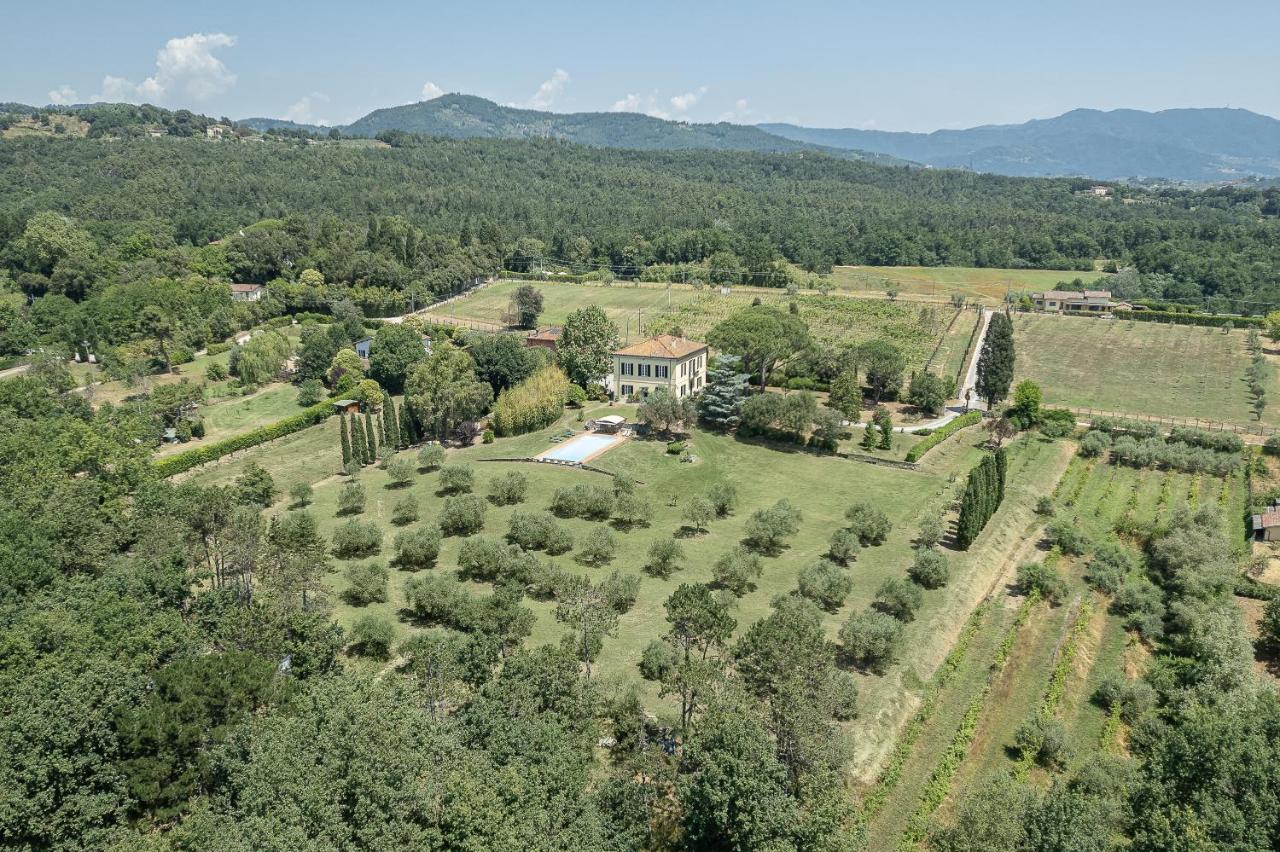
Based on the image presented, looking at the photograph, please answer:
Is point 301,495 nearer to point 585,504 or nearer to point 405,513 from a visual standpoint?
point 405,513

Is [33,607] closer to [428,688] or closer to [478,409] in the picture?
[428,688]

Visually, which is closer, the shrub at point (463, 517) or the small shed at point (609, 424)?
the shrub at point (463, 517)

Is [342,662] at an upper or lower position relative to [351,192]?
lower

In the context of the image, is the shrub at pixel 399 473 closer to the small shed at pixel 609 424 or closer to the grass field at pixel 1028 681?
the small shed at pixel 609 424

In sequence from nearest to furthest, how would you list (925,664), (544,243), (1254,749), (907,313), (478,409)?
(1254,749), (925,664), (478,409), (907,313), (544,243)

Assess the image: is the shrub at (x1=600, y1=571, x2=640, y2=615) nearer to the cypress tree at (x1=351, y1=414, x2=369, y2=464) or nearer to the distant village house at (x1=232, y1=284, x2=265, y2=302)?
the cypress tree at (x1=351, y1=414, x2=369, y2=464)

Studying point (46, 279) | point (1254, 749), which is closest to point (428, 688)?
point (1254, 749)

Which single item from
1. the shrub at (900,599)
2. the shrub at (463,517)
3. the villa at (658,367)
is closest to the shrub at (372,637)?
the shrub at (463,517)
